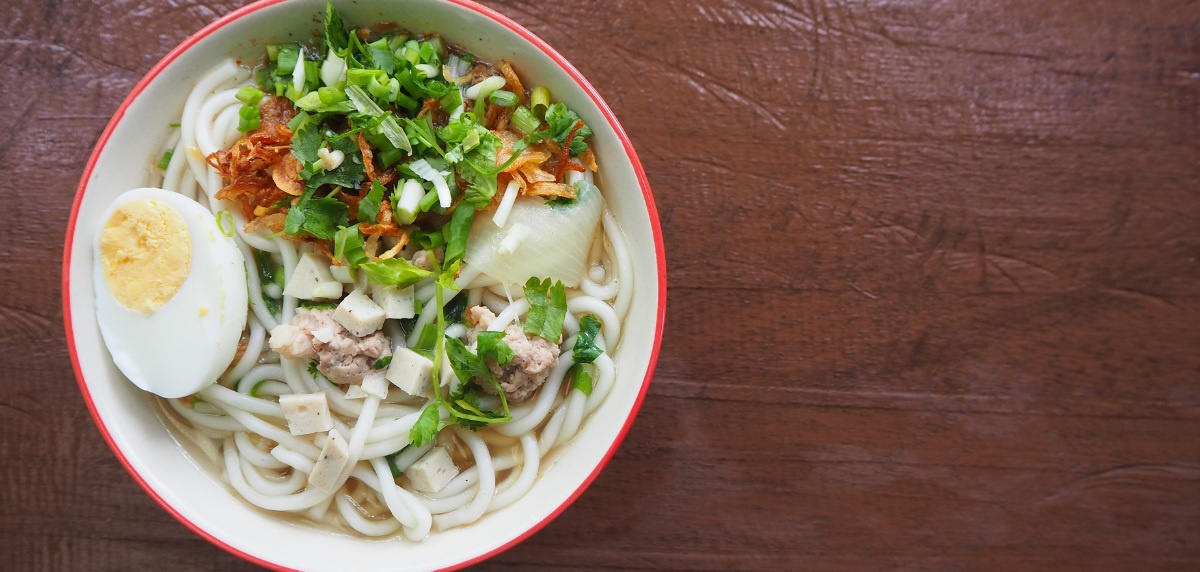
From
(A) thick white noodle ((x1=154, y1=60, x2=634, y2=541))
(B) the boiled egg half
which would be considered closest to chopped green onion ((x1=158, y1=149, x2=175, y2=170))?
(A) thick white noodle ((x1=154, y1=60, x2=634, y2=541))

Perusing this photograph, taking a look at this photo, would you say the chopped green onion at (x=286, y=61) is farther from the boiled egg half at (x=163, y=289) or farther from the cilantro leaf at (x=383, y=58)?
the boiled egg half at (x=163, y=289)

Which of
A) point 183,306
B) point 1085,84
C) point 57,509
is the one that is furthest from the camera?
point 1085,84

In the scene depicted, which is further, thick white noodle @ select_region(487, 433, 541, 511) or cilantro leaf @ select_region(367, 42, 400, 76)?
thick white noodle @ select_region(487, 433, 541, 511)

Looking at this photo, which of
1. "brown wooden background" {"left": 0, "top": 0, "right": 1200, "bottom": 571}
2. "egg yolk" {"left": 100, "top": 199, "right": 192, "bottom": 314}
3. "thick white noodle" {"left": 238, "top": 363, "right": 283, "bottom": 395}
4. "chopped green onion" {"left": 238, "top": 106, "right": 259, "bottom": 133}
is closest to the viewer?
"egg yolk" {"left": 100, "top": 199, "right": 192, "bottom": 314}

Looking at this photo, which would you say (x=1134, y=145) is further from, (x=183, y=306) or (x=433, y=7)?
(x=183, y=306)

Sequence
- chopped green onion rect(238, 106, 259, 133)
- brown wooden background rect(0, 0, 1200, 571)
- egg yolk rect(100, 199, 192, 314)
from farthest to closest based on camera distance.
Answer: brown wooden background rect(0, 0, 1200, 571)
chopped green onion rect(238, 106, 259, 133)
egg yolk rect(100, 199, 192, 314)

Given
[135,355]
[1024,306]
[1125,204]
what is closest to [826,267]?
[1024,306]

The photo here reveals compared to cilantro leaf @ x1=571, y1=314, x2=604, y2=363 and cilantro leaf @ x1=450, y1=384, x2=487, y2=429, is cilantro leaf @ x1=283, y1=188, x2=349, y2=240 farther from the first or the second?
cilantro leaf @ x1=571, y1=314, x2=604, y2=363

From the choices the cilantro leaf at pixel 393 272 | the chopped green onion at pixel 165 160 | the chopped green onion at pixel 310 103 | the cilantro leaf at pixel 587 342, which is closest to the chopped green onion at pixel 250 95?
the chopped green onion at pixel 310 103
